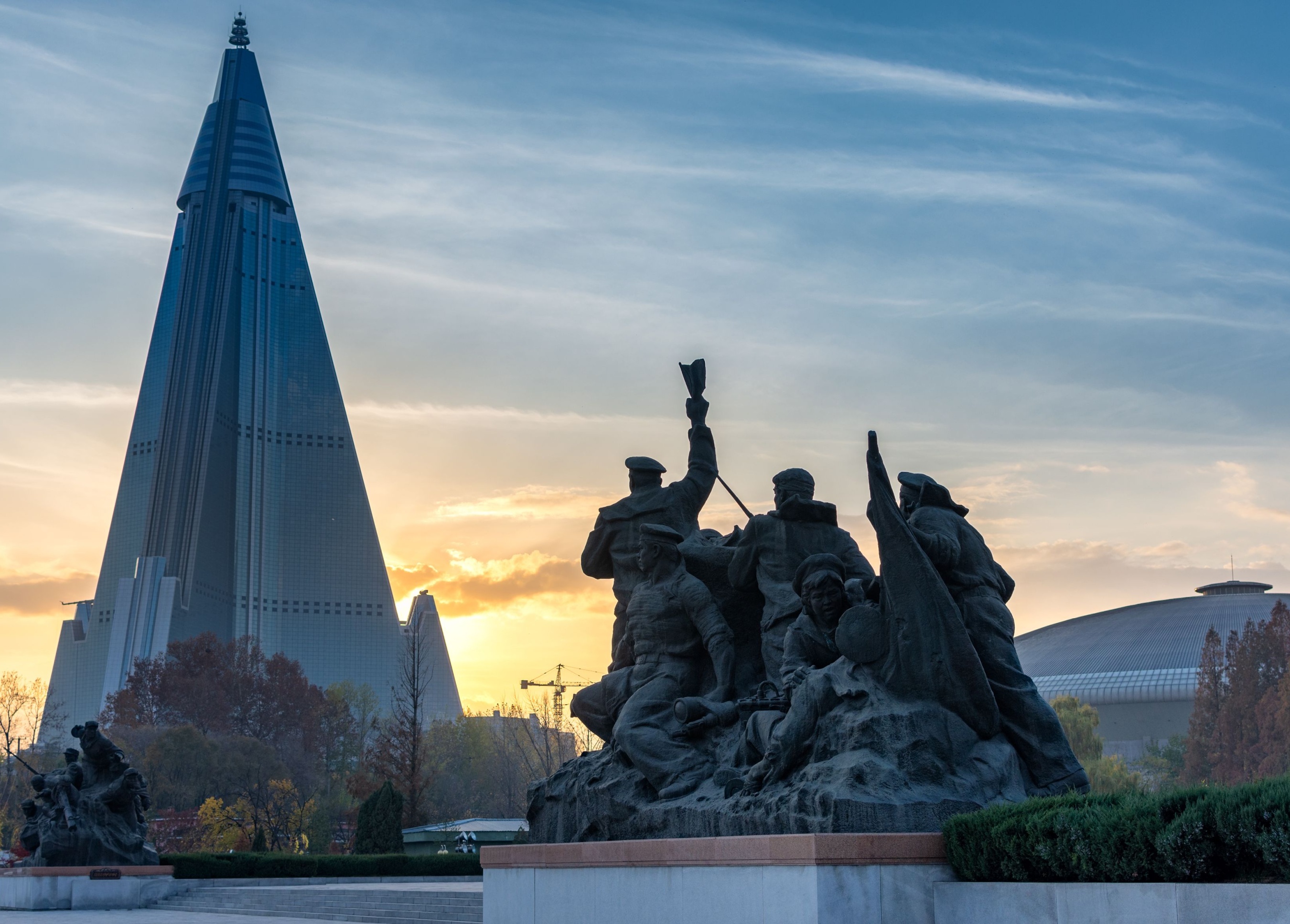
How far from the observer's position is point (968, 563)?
9984 millimetres

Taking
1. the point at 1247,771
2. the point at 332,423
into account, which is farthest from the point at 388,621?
the point at 1247,771

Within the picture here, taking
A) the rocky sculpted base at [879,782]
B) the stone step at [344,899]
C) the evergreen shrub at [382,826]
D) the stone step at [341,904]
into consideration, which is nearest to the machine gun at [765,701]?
the rocky sculpted base at [879,782]

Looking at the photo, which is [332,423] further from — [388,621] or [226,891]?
[226,891]

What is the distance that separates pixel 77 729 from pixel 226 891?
3888 millimetres

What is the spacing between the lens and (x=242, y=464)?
8894 centimetres

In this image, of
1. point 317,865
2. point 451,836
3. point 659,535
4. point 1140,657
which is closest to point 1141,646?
point 1140,657

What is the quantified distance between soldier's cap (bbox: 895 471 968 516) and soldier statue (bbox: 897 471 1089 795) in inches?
4.4

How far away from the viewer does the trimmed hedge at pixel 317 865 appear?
26.0 metres

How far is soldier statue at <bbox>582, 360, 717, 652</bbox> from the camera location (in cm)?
1304

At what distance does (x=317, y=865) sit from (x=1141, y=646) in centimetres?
6070

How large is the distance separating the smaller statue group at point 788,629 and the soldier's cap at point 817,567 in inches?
0.5

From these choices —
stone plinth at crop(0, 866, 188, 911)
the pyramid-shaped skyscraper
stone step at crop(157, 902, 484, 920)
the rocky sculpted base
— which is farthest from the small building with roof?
the pyramid-shaped skyscraper

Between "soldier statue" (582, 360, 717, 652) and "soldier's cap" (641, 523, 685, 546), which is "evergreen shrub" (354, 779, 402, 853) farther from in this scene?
"soldier's cap" (641, 523, 685, 546)

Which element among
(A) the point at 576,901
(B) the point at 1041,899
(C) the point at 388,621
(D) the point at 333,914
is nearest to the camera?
(B) the point at 1041,899
